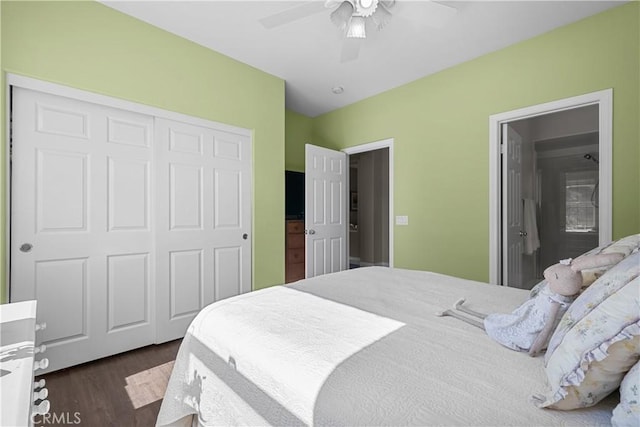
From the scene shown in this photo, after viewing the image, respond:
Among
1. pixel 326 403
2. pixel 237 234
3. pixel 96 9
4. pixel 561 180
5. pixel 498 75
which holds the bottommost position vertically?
pixel 326 403

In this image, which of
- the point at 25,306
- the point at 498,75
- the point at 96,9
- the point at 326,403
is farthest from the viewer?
the point at 498,75

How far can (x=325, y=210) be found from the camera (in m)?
3.94

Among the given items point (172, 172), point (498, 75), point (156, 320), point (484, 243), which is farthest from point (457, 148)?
point (156, 320)

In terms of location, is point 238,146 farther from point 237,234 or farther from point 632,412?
point 632,412

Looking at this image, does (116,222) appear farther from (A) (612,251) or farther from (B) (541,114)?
(B) (541,114)

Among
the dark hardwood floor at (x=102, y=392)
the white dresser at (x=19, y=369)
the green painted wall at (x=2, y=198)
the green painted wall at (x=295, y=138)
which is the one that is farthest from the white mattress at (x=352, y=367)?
the green painted wall at (x=295, y=138)

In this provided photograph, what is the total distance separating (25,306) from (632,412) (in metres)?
1.88

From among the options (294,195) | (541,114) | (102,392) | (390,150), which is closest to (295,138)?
(294,195)

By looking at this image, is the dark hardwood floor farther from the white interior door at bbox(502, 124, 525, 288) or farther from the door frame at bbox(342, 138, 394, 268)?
the white interior door at bbox(502, 124, 525, 288)

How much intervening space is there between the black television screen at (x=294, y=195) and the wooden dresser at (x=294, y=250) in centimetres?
12

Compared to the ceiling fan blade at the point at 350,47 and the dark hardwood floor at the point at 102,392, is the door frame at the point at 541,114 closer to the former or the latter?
the ceiling fan blade at the point at 350,47

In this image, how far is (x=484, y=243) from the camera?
2.92m

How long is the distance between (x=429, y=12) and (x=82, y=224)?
9.47 ft

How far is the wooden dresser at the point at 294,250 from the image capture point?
13.6 feet
